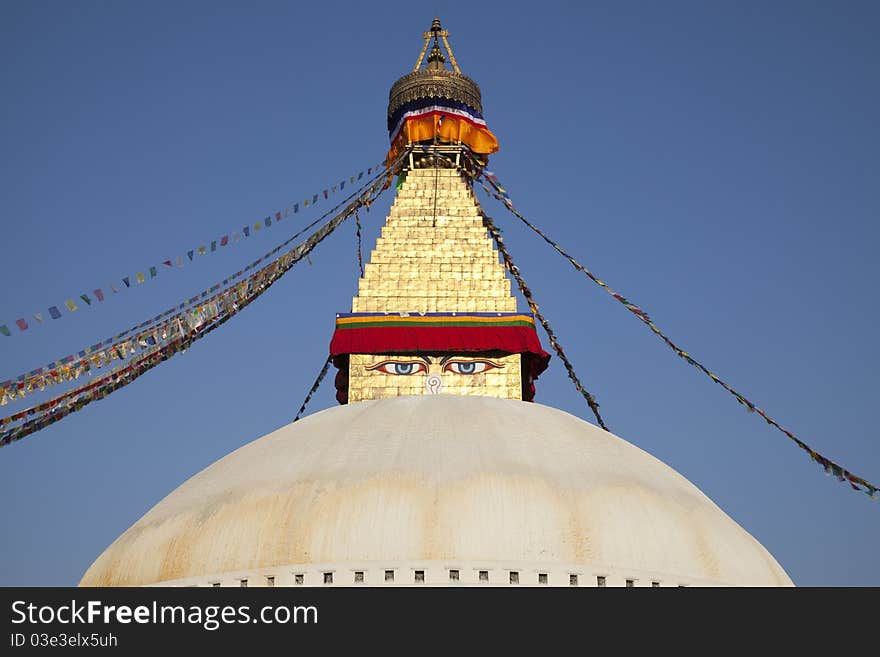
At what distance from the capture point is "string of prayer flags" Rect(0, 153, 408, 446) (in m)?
12.0

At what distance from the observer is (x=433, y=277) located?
52.4ft

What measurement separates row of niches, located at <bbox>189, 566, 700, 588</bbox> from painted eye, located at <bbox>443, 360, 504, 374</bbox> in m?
5.10

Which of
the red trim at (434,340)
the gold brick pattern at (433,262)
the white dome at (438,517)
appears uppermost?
the gold brick pattern at (433,262)

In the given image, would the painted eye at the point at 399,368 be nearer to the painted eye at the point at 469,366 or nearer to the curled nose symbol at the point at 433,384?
the curled nose symbol at the point at 433,384

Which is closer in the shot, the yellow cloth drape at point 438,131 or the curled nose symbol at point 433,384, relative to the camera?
the curled nose symbol at point 433,384

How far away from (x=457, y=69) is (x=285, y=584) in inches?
458

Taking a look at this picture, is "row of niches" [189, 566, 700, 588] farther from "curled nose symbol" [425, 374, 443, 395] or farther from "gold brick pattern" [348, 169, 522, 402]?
"curled nose symbol" [425, 374, 443, 395]

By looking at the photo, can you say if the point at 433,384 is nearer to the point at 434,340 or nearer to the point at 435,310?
the point at 434,340

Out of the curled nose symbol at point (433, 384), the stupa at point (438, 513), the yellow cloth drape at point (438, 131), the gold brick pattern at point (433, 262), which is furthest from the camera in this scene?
the yellow cloth drape at point (438, 131)

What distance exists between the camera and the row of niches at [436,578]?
10141 millimetres

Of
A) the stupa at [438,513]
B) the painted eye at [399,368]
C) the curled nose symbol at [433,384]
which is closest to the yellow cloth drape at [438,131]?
the painted eye at [399,368]

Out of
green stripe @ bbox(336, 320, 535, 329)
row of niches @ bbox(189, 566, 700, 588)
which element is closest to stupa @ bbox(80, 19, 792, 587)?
row of niches @ bbox(189, 566, 700, 588)

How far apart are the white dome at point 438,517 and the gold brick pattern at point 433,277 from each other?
8.11 feet
